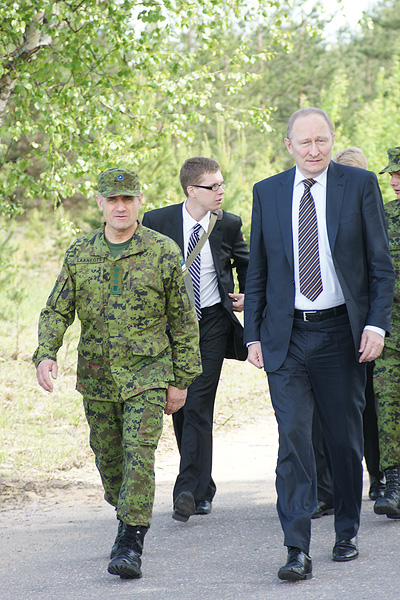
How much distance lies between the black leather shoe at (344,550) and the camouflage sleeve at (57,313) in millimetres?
1778

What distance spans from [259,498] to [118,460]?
6.14 ft

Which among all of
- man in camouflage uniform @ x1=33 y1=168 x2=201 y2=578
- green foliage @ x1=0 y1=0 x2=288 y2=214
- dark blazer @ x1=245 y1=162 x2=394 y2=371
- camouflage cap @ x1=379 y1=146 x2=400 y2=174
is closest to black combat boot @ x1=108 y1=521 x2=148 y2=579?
man in camouflage uniform @ x1=33 y1=168 x2=201 y2=578

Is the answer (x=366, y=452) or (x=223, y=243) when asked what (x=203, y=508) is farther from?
(x=223, y=243)

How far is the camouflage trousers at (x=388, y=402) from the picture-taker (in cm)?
571

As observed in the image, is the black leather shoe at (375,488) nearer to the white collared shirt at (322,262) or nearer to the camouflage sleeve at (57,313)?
the white collared shirt at (322,262)

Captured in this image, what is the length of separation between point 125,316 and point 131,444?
2.17 ft

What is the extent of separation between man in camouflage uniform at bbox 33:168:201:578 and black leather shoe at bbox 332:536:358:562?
0.99 m

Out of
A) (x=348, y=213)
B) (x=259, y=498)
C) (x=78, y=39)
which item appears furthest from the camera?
(x=78, y=39)

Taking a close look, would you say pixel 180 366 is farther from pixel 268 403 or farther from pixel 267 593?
pixel 268 403

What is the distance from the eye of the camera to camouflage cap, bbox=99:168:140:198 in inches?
185

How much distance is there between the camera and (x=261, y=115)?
12.0m

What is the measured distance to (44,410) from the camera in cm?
964

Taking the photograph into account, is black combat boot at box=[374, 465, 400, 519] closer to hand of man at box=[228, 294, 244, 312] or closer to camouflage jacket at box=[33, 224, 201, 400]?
hand of man at box=[228, 294, 244, 312]

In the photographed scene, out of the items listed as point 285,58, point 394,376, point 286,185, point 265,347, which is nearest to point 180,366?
point 265,347
